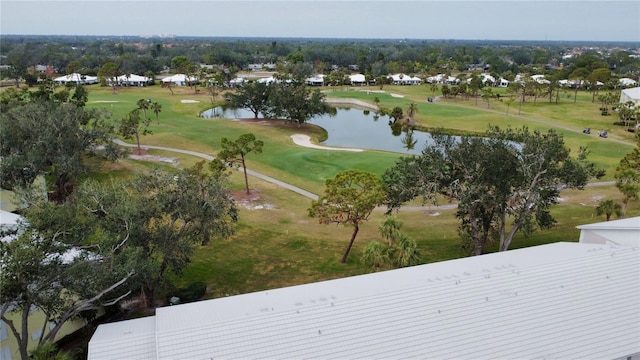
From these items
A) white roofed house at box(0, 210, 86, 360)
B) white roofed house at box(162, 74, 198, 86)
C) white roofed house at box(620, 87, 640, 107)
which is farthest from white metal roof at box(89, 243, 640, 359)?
white roofed house at box(162, 74, 198, 86)

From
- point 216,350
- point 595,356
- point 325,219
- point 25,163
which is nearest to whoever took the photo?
point 216,350

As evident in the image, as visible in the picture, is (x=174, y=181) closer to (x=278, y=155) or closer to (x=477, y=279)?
(x=477, y=279)

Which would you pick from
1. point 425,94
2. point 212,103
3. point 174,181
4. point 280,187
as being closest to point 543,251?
point 174,181

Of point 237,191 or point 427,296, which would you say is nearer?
point 427,296

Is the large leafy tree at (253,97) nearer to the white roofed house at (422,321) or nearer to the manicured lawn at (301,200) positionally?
the manicured lawn at (301,200)

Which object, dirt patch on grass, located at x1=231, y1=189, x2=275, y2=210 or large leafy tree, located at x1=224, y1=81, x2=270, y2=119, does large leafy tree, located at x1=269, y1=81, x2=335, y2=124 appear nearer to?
large leafy tree, located at x1=224, y1=81, x2=270, y2=119

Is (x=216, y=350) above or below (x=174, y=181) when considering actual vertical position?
below
